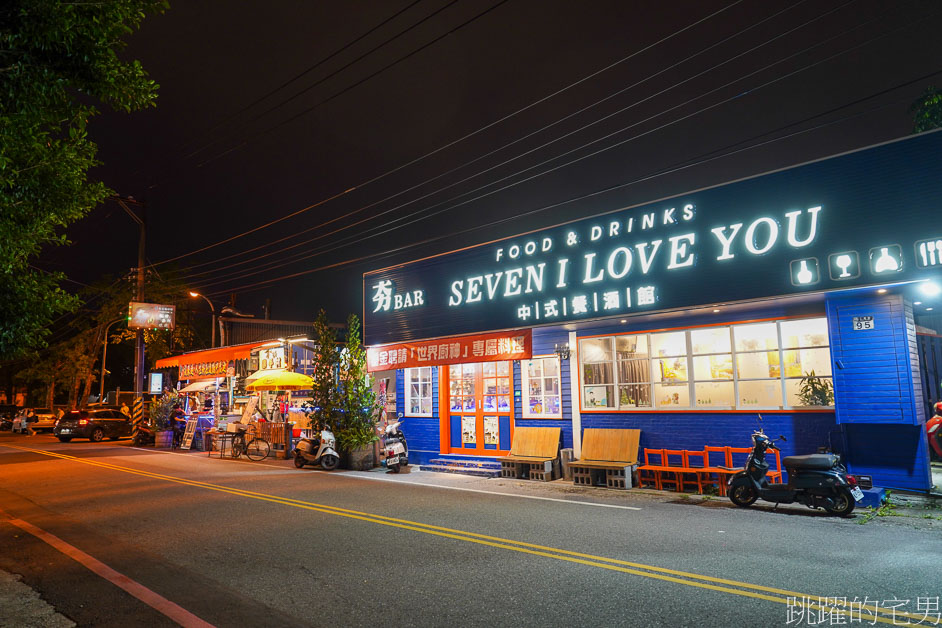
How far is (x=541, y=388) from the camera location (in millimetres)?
16156

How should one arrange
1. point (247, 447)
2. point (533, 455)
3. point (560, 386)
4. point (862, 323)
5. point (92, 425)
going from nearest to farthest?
point (862, 323) < point (533, 455) < point (560, 386) < point (247, 447) < point (92, 425)

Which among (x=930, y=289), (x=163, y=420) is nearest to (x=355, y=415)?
(x=930, y=289)

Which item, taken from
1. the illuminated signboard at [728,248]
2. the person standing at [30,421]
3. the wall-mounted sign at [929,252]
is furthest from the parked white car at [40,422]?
the wall-mounted sign at [929,252]

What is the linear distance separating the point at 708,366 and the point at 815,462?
12.4ft

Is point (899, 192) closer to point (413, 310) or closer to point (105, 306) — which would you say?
point (413, 310)

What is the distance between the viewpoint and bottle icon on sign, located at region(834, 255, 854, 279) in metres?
10.6

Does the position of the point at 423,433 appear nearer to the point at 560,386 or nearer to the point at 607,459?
the point at 560,386

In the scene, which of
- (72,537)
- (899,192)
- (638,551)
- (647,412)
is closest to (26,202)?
(72,537)

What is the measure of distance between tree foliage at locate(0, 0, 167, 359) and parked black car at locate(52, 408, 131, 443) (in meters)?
26.8

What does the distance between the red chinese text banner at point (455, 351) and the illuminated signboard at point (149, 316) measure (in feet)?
57.3

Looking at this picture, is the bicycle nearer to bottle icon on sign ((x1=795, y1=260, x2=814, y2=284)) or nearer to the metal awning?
the metal awning

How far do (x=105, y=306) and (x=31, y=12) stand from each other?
44.3m

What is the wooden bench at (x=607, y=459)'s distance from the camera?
12781 millimetres

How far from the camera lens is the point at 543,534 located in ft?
27.2
